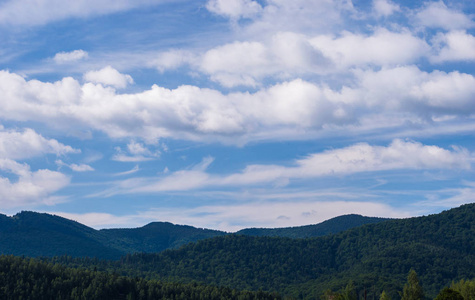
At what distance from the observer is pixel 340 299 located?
7835 inches

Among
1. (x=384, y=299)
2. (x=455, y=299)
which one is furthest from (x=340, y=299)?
(x=455, y=299)

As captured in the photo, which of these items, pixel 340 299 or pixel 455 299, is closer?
pixel 455 299

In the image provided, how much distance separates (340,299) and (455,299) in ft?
218

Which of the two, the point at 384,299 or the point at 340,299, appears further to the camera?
the point at 340,299

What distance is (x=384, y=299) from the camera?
609 ft

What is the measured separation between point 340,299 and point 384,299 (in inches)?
774

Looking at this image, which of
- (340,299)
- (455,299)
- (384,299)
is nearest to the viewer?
(455,299)

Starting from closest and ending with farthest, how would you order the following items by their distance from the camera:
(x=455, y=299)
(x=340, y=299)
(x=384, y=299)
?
1. (x=455, y=299)
2. (x=384, y=299)
3. (x=340, y=299)

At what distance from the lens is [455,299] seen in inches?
5453

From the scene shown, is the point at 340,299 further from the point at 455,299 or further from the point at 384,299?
the point at 455,299

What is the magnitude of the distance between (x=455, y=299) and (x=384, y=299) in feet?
163
